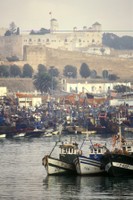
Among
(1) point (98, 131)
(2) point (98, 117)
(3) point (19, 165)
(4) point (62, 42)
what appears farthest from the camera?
(4) point (62, 42)

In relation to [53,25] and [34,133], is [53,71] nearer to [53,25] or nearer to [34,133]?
[53,25]

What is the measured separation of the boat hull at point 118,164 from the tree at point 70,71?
261 ft

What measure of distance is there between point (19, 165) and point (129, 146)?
20.9ft

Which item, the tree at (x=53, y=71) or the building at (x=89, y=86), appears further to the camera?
the tree at (x=53, y=71)

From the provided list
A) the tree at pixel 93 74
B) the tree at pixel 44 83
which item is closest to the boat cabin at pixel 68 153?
the tree at pixel 44 83

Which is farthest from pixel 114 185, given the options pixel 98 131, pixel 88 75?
pixel 88 75

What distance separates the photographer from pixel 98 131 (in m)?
68.8

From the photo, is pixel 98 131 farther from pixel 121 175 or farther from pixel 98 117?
pixel 121 175

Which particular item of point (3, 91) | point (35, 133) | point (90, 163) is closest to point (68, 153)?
point (90, 163)

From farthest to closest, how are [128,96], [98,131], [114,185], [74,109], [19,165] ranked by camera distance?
[128,96] < [74,109] < [98,131] < [19,165] < [114,185]

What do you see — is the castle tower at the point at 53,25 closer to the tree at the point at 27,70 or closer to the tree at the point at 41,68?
the tree at the point at 41,68

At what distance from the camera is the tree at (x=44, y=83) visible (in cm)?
10531

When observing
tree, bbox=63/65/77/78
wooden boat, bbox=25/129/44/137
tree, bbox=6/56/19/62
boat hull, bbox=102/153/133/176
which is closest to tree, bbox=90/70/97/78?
tree, bbox=63/65/77/78

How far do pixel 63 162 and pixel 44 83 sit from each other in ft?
220
